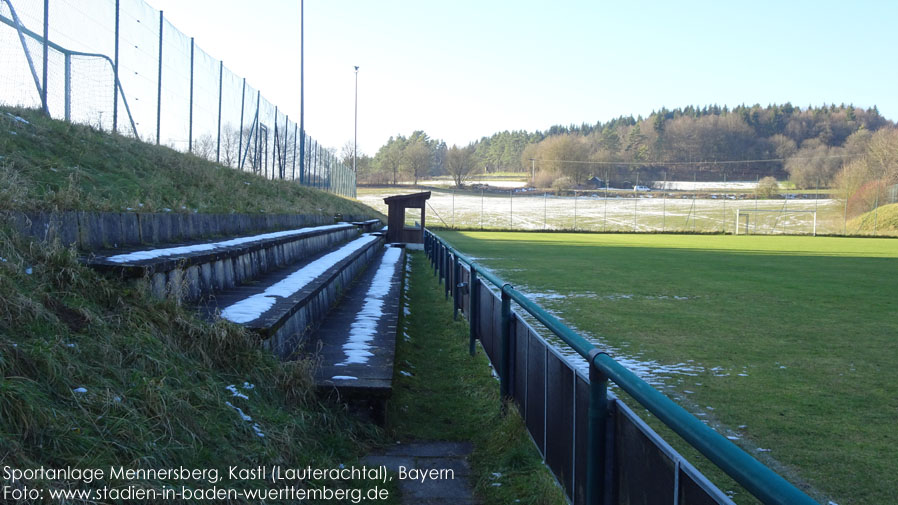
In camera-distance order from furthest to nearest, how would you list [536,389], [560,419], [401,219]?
1. [401,219]
2. [536,389]
3. [560,419]

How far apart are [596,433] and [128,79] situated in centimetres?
1133

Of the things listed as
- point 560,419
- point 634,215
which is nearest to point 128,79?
point 560,419

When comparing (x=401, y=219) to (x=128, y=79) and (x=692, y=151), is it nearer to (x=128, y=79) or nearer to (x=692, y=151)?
(x=128, y=79)

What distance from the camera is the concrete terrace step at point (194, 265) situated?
349 centimetres

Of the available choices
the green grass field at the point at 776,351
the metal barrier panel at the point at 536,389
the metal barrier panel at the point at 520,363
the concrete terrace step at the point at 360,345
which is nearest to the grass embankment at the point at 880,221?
the green grass field at the point at 776,351

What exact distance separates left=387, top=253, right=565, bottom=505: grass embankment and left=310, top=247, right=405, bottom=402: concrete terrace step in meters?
0.28

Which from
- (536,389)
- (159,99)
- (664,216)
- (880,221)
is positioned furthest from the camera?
(664,216)

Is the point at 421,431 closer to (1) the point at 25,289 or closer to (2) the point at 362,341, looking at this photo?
(2) the point at 362,341

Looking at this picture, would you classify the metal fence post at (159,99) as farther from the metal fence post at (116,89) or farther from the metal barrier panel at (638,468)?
the metal barrier panel at (638,468)

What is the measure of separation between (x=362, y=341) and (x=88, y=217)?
77.7 inches

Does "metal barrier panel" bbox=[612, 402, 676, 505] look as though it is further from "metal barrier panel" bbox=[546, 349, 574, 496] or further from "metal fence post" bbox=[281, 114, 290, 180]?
"metal fence post" bbox=[281, 114, 290, 180]

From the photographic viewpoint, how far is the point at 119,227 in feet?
14.9

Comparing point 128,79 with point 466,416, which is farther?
point 128,79

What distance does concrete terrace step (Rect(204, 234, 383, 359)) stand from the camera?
151 inches
